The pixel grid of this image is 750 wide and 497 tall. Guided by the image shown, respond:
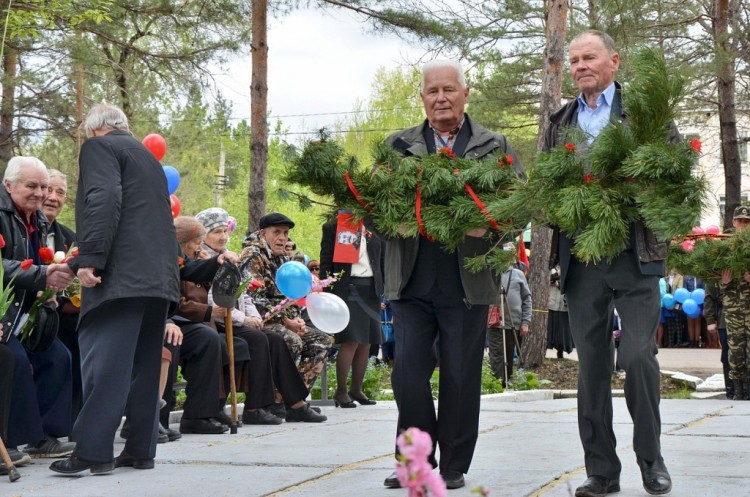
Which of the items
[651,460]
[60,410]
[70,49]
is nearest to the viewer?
[651,460]

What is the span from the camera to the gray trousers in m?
4.73

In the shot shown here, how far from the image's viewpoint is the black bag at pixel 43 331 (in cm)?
652

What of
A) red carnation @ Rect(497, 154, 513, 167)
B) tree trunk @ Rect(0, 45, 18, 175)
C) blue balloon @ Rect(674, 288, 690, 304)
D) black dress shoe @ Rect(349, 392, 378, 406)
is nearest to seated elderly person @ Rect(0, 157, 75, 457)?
red carnation @ Rect(497, 154, 513, 167)

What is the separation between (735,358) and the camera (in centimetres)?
1222

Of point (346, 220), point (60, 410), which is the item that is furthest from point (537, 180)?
point (60, 410)

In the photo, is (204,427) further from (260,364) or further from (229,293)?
(229,293)

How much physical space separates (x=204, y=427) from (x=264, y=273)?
1.74 metres

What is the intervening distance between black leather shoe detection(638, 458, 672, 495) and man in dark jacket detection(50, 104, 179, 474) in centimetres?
274

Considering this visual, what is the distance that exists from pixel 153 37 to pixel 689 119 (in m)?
9.96

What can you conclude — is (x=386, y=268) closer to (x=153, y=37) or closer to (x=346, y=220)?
(x=346, y=220)

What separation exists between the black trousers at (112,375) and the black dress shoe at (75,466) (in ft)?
0.10

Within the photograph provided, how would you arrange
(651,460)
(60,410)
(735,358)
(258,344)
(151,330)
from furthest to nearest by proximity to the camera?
(735,358) < (258,344) < (60,410) < (151,330) < (651,460)

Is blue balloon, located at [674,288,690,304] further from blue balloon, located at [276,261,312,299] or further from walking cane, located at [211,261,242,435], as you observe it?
walking cane, located at [211,261,242,435]

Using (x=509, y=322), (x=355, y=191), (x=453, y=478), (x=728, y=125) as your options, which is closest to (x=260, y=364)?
(x=453, y=478)
